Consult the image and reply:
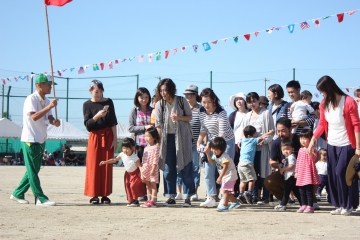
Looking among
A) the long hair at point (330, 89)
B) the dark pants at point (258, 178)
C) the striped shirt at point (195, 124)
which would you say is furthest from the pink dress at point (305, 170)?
the striped shirt at point (195, 124)

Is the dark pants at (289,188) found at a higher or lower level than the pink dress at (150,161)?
lower

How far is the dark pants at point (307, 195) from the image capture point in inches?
321

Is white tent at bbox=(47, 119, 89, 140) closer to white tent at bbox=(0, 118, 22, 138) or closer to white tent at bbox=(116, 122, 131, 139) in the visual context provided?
white tent at bbox=(0, 118, 22, 138)

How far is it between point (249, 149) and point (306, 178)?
138 cm

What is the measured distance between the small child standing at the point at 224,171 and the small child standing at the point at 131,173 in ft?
4.10

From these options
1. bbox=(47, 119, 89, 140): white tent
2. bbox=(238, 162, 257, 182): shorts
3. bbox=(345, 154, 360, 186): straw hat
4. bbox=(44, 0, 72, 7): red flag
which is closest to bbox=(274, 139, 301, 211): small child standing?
bbox=(238, 162, 257, 182): shorts

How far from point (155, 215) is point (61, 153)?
29.0 meters

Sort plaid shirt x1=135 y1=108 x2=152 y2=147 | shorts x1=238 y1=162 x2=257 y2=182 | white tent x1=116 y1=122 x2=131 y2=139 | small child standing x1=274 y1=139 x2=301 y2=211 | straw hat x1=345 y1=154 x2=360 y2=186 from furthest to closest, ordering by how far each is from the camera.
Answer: white tent x1=116 y1=122 x2=131 y2=139, plaid shirt x1=135 y1=108 x2=152 y2=147, shorts x1=238 y1=162 x2=257 y2=182, small child standing x1=274 y1=139 x2=301 y2=211, straw hat x1=345 y1=154 x2=360 y2=186

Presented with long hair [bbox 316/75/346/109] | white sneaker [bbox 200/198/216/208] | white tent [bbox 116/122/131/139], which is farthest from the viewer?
white tent [bbox 116/122/131/139]

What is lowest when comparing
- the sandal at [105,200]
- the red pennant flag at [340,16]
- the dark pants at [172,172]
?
the sandal at [105,200]

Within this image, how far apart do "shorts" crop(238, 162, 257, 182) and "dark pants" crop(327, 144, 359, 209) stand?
5.32ft

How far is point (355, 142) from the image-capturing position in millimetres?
7656

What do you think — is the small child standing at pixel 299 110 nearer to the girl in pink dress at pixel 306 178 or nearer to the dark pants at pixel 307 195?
the girl in pink dress at pixel 306 178

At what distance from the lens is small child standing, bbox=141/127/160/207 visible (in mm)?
8898
